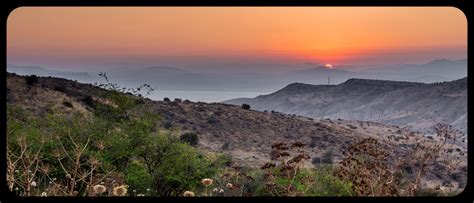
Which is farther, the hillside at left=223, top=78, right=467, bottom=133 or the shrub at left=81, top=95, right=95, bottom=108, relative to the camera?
the hillside at left=223, top=78, right=467, bottom=133

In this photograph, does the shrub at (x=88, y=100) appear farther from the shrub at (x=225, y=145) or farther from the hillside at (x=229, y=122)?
the shrub at (x=225, y=145)

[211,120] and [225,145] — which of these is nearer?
[225,145]

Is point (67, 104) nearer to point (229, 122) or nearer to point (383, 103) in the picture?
point (229, 122)

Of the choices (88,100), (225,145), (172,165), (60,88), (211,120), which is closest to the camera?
(172,165)

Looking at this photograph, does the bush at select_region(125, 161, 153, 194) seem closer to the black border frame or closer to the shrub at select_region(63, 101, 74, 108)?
the black border frame

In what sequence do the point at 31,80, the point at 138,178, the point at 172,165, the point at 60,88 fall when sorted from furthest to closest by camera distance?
the point at 60,88 < the point at 31,80 < the point at 172,165 < the point at 138,178

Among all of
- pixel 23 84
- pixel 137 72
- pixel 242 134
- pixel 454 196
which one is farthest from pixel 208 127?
pixel 454 196

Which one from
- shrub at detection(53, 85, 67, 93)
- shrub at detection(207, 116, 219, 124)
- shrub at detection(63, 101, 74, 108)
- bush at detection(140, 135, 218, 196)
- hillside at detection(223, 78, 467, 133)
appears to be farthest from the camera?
hillside at detection(223, 78, 467, 133)

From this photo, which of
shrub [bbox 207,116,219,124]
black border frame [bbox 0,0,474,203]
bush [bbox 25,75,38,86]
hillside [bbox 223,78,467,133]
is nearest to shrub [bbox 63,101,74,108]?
bush [bbox 25,75,38,86]
